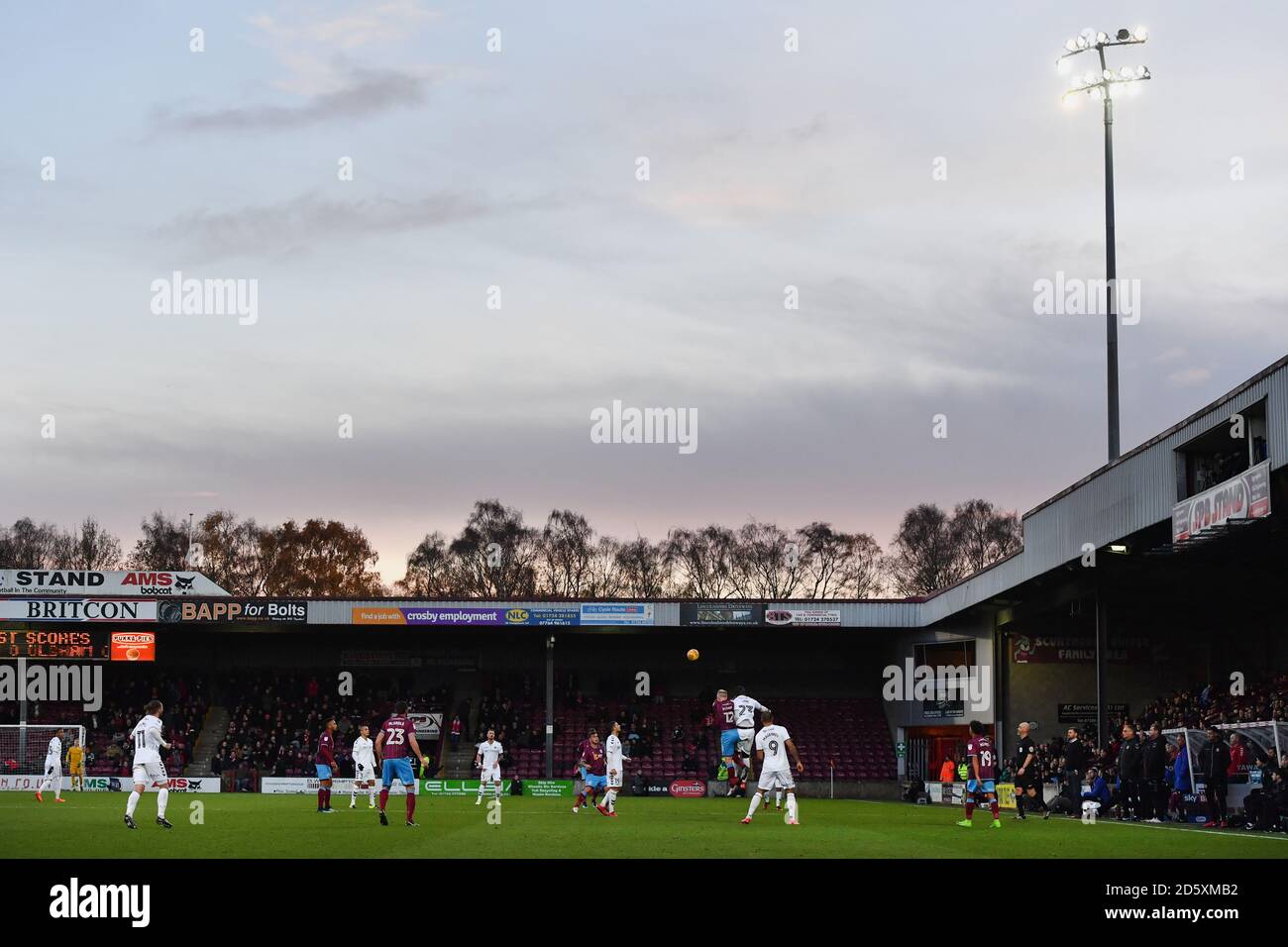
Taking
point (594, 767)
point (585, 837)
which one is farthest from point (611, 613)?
point (585, 837)

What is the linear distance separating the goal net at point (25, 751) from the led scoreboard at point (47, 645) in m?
3.20

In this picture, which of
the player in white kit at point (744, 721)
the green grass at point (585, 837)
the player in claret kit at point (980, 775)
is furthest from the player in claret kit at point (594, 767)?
the player in claret kit at point (980, 775)

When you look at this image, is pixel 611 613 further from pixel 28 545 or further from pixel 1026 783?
pixel 28 545

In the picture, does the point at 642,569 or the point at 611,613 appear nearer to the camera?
the point at 611,613

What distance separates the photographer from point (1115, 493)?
36594 mm

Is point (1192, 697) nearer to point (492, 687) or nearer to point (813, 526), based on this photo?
point (492, 687)

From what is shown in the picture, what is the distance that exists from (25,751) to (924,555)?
6400cm

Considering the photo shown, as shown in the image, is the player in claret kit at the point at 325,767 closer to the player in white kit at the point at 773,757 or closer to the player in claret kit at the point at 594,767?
the player in claret kit at the point at 594,767

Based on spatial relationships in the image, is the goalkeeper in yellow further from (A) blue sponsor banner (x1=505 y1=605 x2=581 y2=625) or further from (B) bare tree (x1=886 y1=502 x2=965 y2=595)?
(B) bare tree (x1=886 y1=502 x2=965 y2=595)

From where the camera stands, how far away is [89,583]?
63.5 meters

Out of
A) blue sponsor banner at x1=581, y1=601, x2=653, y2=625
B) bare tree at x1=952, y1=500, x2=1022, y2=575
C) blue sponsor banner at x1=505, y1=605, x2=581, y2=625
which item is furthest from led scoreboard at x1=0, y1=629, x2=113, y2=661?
bare tree at x1=952, y1=500, x2=1022, y2=575

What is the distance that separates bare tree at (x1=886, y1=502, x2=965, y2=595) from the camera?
100 meters

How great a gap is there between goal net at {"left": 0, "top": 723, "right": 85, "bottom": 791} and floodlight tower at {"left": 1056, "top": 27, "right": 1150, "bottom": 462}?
38768 millimetres
